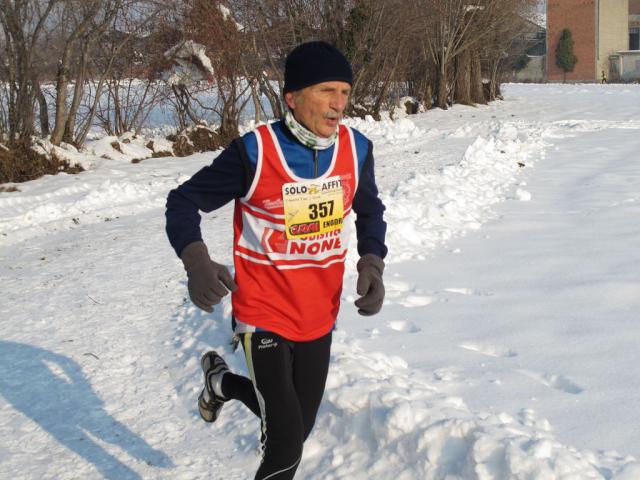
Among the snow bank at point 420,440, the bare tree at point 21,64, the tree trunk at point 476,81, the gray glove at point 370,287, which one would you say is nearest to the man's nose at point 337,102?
the gray glove at point 370,287

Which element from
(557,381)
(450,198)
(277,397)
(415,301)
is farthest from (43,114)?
(277,397)

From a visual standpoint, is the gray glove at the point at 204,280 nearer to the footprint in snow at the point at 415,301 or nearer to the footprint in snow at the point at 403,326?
the footprint in snow at the point at 403,326

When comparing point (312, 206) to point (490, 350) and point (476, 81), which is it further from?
point (476, 81)

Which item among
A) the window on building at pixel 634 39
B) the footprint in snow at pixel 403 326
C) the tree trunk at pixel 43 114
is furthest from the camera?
the window on building at pixel 634 39

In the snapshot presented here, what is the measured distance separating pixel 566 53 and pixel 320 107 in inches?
2571

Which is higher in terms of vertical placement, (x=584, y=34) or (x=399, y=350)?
(x=584, y=34)

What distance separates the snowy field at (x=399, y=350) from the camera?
129 inches

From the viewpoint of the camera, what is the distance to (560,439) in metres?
3.19

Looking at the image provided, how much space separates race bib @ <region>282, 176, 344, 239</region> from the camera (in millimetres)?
2713

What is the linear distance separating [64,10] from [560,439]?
1221 centimetres

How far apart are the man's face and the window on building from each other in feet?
249

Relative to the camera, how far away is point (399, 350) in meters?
4.43

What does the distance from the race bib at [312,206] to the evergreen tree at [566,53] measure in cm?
6524

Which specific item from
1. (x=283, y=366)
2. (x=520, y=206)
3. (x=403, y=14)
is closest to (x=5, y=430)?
(x=283, y=366)
